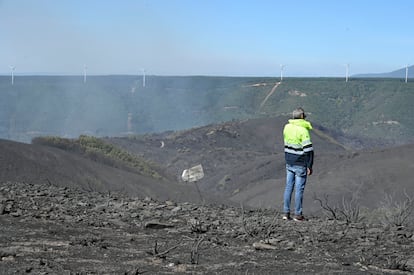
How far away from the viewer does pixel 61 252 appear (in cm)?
696

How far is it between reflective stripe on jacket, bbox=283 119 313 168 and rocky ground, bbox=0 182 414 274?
96cm

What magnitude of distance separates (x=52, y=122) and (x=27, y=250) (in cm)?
6546

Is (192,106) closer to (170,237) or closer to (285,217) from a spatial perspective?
(285,217)

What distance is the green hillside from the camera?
7300 centimetres

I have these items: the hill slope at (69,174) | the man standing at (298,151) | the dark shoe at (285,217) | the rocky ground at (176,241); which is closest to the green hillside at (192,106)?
the hill slope at (69,174)

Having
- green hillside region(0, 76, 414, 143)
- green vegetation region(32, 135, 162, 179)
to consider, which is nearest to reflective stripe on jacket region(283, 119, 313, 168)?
green vegetation region(32, 135, 162, 179)

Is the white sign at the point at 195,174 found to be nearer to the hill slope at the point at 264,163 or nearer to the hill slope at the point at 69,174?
the hill slope at the point at 264,163

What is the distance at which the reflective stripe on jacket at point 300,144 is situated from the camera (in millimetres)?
10180

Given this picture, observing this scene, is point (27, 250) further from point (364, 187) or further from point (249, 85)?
point (249, 85)

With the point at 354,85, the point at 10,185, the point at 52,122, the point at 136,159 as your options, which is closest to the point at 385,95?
the point at 354,85

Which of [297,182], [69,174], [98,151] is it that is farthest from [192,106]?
[297,182]

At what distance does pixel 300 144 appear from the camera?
33.5ft

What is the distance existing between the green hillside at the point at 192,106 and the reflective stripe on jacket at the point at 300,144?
55.3 m

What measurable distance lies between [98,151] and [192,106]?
205 feet
